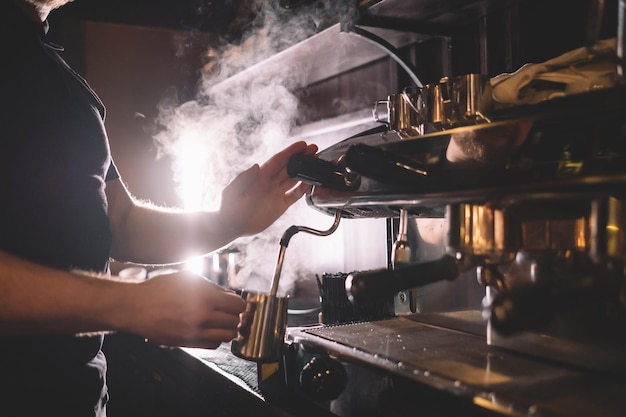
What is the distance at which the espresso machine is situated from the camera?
621 mm

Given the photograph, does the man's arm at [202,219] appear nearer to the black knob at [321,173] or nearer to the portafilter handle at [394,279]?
the black knob at [321,173]

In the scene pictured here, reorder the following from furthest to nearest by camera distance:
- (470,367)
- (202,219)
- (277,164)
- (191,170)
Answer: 1. (191,170)
2. (202,219)
3. (277,164)
4. (470,367)

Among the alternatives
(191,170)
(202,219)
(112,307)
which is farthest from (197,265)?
(112,307)

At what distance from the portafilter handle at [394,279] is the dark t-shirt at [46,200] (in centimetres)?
64

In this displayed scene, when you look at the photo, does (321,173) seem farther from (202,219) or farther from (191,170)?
(191,170)

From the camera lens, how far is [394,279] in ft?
2.27

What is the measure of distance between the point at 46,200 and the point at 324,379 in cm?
62

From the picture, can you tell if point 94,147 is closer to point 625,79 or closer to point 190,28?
point 625,79

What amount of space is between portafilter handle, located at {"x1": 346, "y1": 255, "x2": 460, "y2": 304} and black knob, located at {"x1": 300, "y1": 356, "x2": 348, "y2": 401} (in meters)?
0.23

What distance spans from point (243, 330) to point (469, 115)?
0.51m

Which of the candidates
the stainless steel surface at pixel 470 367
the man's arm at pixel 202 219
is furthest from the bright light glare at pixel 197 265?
the stainless steel surface at pixel 470 367

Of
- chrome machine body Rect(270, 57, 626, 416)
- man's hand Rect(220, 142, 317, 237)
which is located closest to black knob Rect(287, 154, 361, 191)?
chrome machine body Rect(270, 57, 626, 416)

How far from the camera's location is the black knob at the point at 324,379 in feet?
2.87

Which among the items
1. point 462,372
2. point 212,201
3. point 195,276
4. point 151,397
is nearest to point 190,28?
point 212,201
